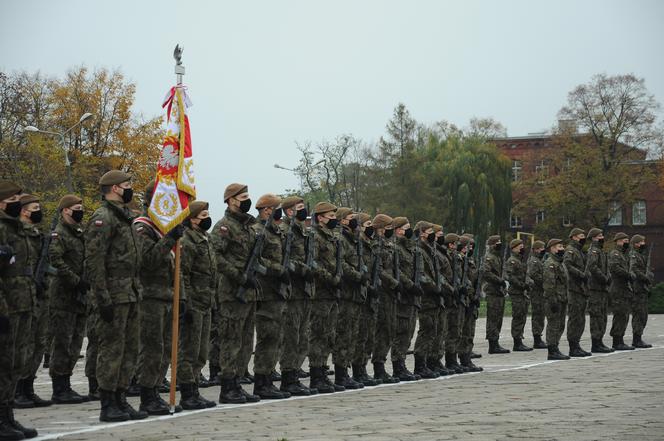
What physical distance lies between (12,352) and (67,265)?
3690 mm

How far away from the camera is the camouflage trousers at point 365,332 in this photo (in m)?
14.3

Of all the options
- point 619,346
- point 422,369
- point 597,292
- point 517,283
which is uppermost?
point 517,283

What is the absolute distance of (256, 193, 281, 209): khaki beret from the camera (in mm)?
13109

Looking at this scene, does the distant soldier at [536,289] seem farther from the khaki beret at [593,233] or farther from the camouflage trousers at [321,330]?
the camouflage trousers at [321,330]

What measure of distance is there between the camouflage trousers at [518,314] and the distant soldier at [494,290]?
0.31 metres

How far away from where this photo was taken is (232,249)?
12.2 metres

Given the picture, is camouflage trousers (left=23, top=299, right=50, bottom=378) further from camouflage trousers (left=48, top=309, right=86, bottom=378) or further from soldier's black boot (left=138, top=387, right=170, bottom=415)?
soldier's black boot (left=138, top=387, right=170, bottom=415)

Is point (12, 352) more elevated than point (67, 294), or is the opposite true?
point (67, 294)

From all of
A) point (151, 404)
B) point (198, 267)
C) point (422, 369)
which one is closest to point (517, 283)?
point (422, 369)

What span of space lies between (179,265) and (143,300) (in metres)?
0.51

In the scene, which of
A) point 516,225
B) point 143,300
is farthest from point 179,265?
point 516,225

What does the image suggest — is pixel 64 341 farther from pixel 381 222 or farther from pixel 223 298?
pixel 381 222

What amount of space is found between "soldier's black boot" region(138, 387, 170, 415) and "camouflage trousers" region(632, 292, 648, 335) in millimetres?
13260

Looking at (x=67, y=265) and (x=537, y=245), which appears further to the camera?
(x=537, y=245)
